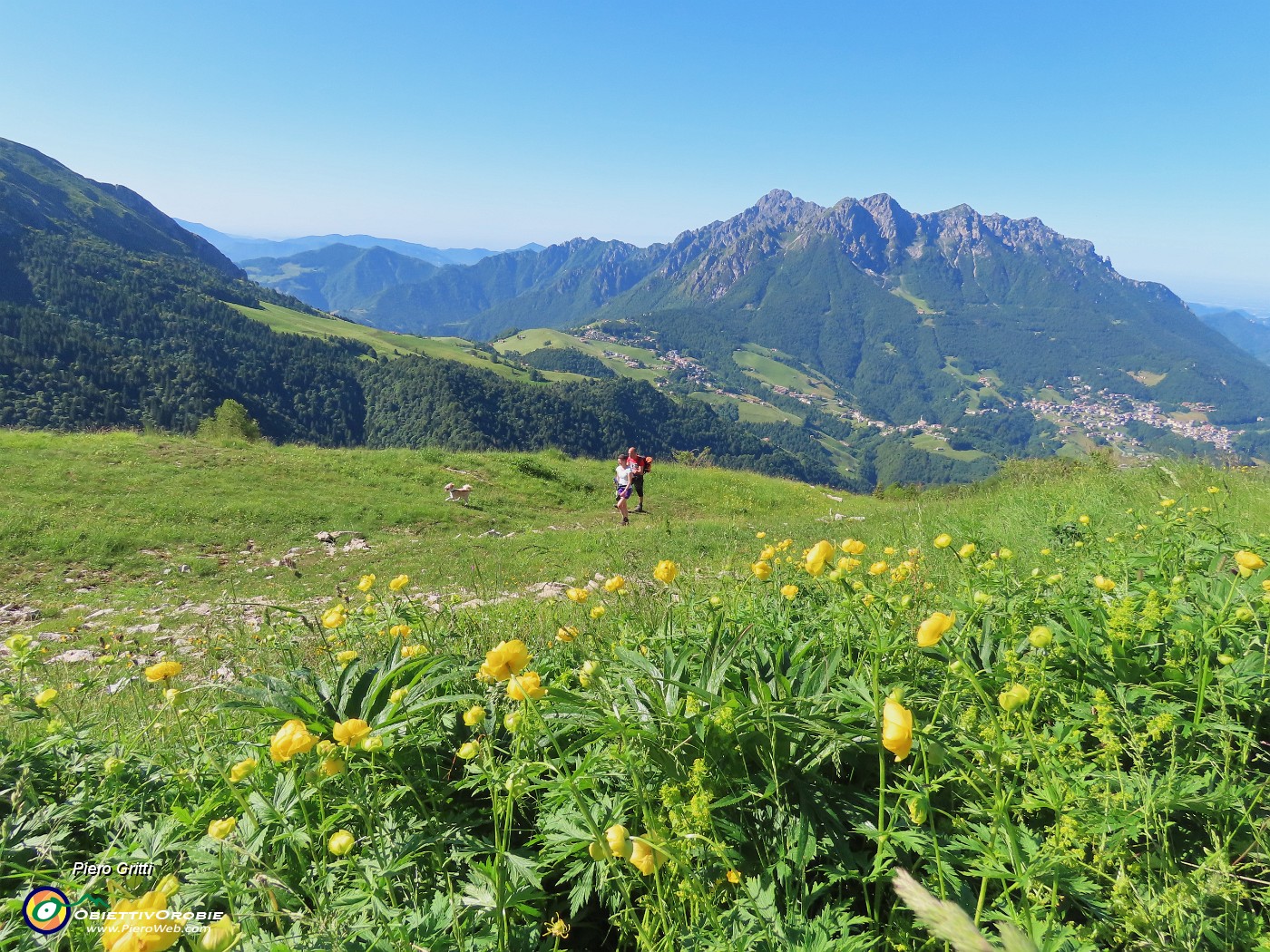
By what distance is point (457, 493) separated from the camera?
18125mm

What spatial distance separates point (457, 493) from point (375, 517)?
2943mm

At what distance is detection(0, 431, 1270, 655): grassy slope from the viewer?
32.5 feet

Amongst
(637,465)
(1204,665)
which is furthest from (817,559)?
(637,465)

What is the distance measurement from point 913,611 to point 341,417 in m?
161

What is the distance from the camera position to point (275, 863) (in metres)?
2.26

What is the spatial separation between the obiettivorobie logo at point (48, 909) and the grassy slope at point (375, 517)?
16.1 feet

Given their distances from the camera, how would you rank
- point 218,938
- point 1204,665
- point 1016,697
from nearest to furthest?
point 218,938 < point 1016,697 < point 1204,665

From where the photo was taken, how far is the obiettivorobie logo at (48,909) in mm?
1771

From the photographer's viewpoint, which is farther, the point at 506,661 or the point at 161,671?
the point at 161,671

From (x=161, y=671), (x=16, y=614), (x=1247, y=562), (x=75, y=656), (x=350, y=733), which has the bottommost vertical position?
(x=16, y=614)

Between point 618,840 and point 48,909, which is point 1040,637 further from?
point 48,909

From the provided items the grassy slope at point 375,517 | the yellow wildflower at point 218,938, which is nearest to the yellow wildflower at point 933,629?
the yellow wildflower at point 218,938

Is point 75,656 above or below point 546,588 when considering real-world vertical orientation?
below


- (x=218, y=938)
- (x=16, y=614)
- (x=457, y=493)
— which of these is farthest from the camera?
(x=457, y=493)
